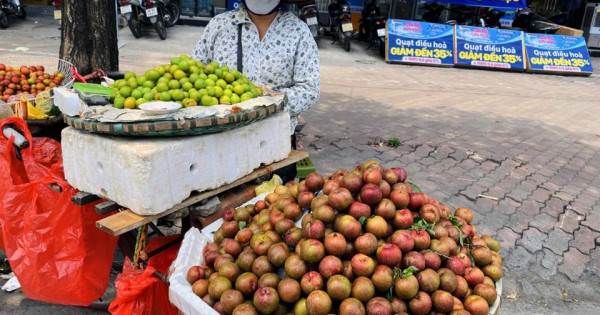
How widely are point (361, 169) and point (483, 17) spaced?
1275 cm

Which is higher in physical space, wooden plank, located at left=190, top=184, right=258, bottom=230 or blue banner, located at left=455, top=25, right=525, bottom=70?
blue banner, located at left=455, top=25, right=525, bottom=70

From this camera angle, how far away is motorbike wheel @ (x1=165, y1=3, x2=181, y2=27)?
38.7ft

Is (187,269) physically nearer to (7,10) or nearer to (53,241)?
(53,241)

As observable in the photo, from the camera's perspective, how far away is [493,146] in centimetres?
569

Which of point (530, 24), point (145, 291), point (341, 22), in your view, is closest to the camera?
point (145, 291)

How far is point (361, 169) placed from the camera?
85.3 inches

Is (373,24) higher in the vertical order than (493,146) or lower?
higher

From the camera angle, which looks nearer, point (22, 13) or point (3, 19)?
point (3, 19)

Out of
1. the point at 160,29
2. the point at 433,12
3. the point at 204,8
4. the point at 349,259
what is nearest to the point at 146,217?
the point at 349,259

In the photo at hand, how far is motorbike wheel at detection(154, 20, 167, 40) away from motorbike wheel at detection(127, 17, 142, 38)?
405 mm

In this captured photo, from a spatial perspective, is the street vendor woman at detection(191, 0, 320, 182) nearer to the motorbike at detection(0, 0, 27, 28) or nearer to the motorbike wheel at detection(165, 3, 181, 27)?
the motorbike wheel at detection(165, 3, 181, 27)

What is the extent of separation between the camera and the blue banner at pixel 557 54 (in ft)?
36.1

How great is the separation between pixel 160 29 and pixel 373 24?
220 inches

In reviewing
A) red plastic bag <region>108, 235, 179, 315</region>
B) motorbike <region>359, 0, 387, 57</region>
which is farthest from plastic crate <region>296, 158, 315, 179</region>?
motorbike <region>359, 0, 387, 57</region>
